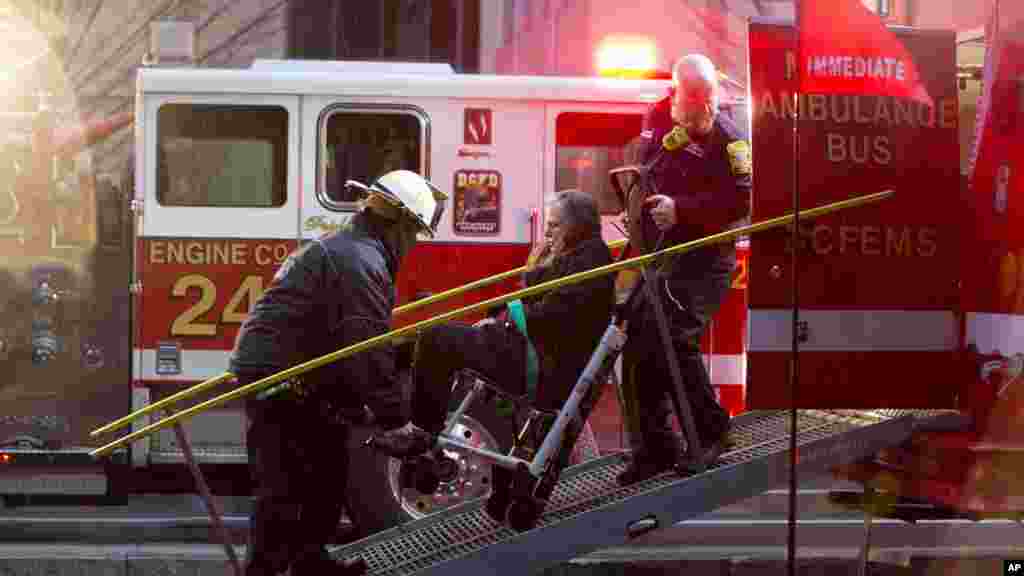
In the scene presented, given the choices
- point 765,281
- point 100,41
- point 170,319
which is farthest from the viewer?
point 100,41

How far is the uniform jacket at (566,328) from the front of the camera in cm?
632

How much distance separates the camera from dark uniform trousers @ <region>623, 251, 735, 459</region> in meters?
6.12

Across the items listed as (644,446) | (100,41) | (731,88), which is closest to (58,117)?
(731,88)

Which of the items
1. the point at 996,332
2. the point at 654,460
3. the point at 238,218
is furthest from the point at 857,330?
the point at 238,218

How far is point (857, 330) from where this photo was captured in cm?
579

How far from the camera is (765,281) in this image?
18.8 ft

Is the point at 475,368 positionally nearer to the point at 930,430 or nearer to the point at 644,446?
the point at 644,446

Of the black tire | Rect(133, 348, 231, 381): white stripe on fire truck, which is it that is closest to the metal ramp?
the black tire

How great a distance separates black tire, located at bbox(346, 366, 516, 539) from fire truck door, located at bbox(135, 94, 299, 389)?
3.19ft

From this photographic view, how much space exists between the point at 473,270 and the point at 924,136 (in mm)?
3463

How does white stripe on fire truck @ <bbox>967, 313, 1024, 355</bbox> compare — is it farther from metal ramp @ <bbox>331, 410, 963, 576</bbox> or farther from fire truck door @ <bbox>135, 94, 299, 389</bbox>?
fire truck door @ <bbox>135, 94, 299, 389</bbox>

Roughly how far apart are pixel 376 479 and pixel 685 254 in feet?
8.76

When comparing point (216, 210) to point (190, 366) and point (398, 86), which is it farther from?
point (398, 86)

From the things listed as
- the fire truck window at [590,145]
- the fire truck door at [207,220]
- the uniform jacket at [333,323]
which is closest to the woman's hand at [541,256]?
the uniform jacket at [333,323]
